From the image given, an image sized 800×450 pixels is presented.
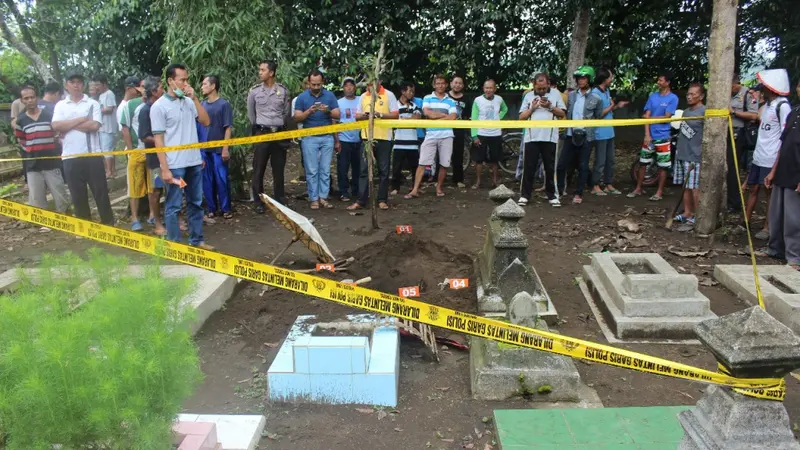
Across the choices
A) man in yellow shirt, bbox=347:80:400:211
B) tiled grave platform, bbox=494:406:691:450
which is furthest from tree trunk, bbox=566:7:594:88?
tiled grave platform, bbox=494:406:691:450

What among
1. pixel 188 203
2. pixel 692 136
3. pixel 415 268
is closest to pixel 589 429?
pixel 415 268

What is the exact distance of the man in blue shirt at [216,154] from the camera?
7895mm

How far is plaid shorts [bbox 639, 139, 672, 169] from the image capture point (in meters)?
8.88

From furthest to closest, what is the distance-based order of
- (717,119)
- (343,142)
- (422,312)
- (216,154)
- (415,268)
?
(343,142), (216,154), (717,119), (415,268), (422,312)

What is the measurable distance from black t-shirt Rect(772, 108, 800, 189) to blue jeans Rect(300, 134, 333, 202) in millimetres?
5555

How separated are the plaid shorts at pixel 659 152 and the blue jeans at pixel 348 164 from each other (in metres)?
4.39

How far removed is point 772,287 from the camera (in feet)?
17.1

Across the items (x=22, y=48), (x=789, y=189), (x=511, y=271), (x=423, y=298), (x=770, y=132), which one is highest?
(x=22, y=48)

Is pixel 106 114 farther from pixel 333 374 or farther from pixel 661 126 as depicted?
pixel 661 126

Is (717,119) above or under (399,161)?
above

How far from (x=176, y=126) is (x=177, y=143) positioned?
0.58 feet

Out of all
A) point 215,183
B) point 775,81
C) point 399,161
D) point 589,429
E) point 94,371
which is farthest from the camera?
point 399,161

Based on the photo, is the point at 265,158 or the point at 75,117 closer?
the point at 75,117

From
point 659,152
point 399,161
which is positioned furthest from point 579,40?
point 399,161
